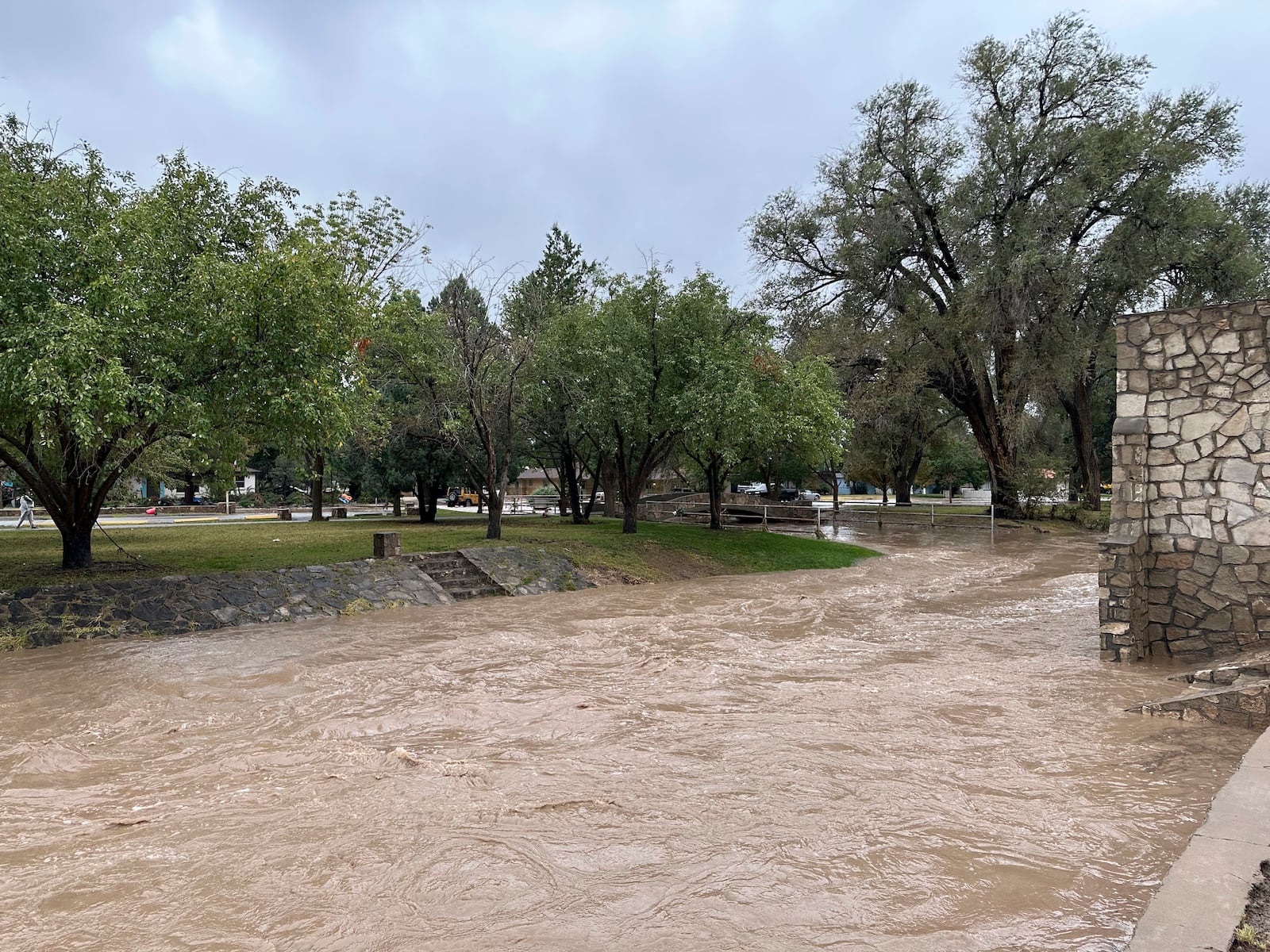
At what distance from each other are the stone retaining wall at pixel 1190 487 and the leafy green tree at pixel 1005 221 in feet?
64.5

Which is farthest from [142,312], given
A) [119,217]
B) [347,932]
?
[347,932]

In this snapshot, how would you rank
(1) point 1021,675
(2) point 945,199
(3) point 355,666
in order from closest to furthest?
(1) point 1021,675 → (3) point 355,666 → (2) point 945,199

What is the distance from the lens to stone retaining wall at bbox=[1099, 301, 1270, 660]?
8891 millimetres

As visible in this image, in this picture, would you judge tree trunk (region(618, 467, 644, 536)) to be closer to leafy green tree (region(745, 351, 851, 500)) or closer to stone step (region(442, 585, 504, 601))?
leafy green tree (region(745, 351, 851, 500))

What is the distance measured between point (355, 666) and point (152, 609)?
4.87 m

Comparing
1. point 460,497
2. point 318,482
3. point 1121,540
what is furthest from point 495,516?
point 460,497

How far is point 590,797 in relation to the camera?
549 cm

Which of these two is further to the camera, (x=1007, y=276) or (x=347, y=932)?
(x=1007, y=276)

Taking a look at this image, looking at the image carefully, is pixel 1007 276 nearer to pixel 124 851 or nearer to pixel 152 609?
pixel 152 609

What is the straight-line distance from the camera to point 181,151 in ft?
46.0

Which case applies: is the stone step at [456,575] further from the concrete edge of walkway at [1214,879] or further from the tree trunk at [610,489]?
the concrete edge of walkway at [1214,879]

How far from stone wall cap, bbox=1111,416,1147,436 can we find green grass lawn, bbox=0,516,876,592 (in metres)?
11.7

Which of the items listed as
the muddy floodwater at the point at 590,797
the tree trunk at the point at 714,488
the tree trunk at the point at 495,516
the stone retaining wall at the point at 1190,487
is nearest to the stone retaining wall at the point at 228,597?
the muddy floodwater at the point at 590,797

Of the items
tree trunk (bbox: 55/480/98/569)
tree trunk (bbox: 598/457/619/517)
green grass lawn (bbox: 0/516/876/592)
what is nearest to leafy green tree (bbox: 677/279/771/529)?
green grass lawn (bbox: 0/516/876/592)
